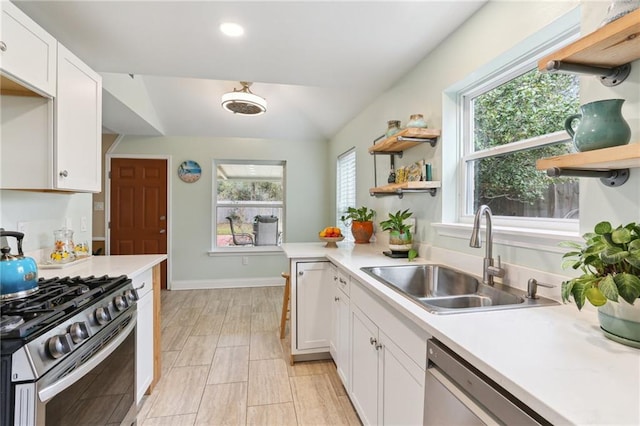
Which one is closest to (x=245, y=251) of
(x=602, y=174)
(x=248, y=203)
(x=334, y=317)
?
(x=248, y=203)

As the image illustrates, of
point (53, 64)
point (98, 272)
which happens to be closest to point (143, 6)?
point (53, 64)

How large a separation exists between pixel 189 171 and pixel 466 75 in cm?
412

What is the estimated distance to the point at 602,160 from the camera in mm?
866

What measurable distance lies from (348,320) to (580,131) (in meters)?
1.51

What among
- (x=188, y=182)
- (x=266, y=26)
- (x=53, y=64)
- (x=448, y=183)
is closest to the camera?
(x=53, y=64)

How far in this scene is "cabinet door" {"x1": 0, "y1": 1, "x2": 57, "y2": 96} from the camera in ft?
4.44

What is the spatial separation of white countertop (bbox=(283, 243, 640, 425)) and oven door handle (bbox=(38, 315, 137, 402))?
118 cm

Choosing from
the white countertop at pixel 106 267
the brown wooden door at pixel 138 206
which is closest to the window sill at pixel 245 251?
the brown wooden door at pixel 138 206

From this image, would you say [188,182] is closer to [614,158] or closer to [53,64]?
[53,64]

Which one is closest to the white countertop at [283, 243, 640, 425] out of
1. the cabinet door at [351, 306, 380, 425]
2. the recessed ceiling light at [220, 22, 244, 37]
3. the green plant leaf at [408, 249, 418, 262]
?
the cabinet door at [351, 306, 380, 425]

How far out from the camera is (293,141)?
5.03 meters

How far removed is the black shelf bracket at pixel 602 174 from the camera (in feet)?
3.30

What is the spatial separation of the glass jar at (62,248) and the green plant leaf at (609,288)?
8.22 feet

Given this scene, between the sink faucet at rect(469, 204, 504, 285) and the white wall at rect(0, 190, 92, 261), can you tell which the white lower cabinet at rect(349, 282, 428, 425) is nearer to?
the sink faucet at rect(469, 204, 504, 285)
